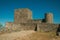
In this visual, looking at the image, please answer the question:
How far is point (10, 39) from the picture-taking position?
14852 millimetres

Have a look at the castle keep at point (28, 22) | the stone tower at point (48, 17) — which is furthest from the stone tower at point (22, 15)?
the stone tower at point (48, 17)

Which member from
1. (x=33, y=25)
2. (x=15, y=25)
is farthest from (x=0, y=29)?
(x=33, y=25)

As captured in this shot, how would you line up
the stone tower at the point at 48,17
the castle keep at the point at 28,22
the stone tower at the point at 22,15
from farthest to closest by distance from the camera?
1. the stone tower at the point at 48,17
2. the stone tower at the point at 22,15
3. the castle keep at the point at 28,22

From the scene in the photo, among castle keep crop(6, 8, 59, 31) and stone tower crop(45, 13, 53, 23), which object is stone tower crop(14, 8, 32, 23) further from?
stone tower crop(45, 13, 53, 23)

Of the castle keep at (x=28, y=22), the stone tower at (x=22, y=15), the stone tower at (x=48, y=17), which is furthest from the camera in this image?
the stone tower at (x=48, y=17)

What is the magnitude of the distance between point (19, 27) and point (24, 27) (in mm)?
757

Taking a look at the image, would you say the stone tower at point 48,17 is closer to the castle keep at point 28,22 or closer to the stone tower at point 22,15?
the castle keep at point 28,22

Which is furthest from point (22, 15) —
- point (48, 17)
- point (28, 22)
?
point (48, 17)

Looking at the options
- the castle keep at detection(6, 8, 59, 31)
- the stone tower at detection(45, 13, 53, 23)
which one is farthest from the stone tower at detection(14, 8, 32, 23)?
the stone tower at detection(45, 13, 53, 23)

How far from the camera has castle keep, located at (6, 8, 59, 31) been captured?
24438mm

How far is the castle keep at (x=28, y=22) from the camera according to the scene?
24438 millimetres

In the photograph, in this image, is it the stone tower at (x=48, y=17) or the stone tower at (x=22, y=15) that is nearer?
the stone tower at (x=22, y=15)

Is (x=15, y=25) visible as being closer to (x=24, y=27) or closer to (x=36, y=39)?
(x=24, y=27)

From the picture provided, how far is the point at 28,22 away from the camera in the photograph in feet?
100
